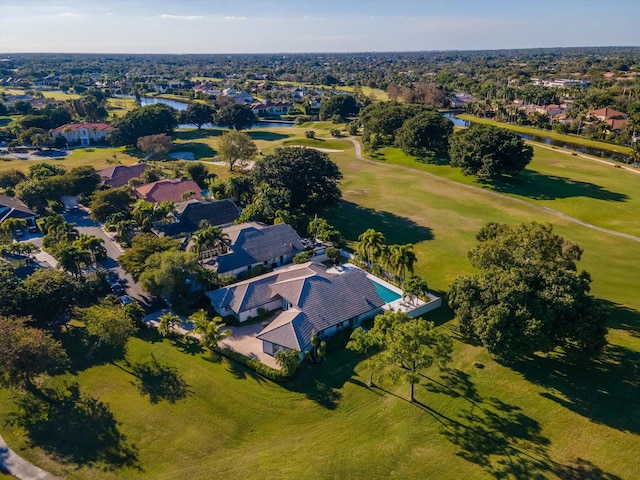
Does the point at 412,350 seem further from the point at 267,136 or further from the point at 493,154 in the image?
the point at 267,136

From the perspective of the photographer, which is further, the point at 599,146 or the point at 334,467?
the point at 599,146

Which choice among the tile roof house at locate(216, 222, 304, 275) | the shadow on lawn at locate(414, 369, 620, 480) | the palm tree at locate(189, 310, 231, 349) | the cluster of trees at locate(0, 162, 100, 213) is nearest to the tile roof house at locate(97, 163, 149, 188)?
the cluster of trees at locate(0, 162, 100, 213)

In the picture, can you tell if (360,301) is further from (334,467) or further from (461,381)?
(334,467)

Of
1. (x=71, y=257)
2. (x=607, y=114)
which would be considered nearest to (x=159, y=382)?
(x=71, y=257)

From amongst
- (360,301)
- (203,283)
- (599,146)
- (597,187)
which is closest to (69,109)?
(203,283)

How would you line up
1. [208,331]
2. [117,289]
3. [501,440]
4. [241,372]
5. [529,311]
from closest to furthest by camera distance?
[501,440], [529,311], [241,372], [208,331], [117,289]

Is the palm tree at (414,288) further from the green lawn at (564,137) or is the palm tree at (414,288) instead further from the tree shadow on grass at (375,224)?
the green lawn at (564,137)
